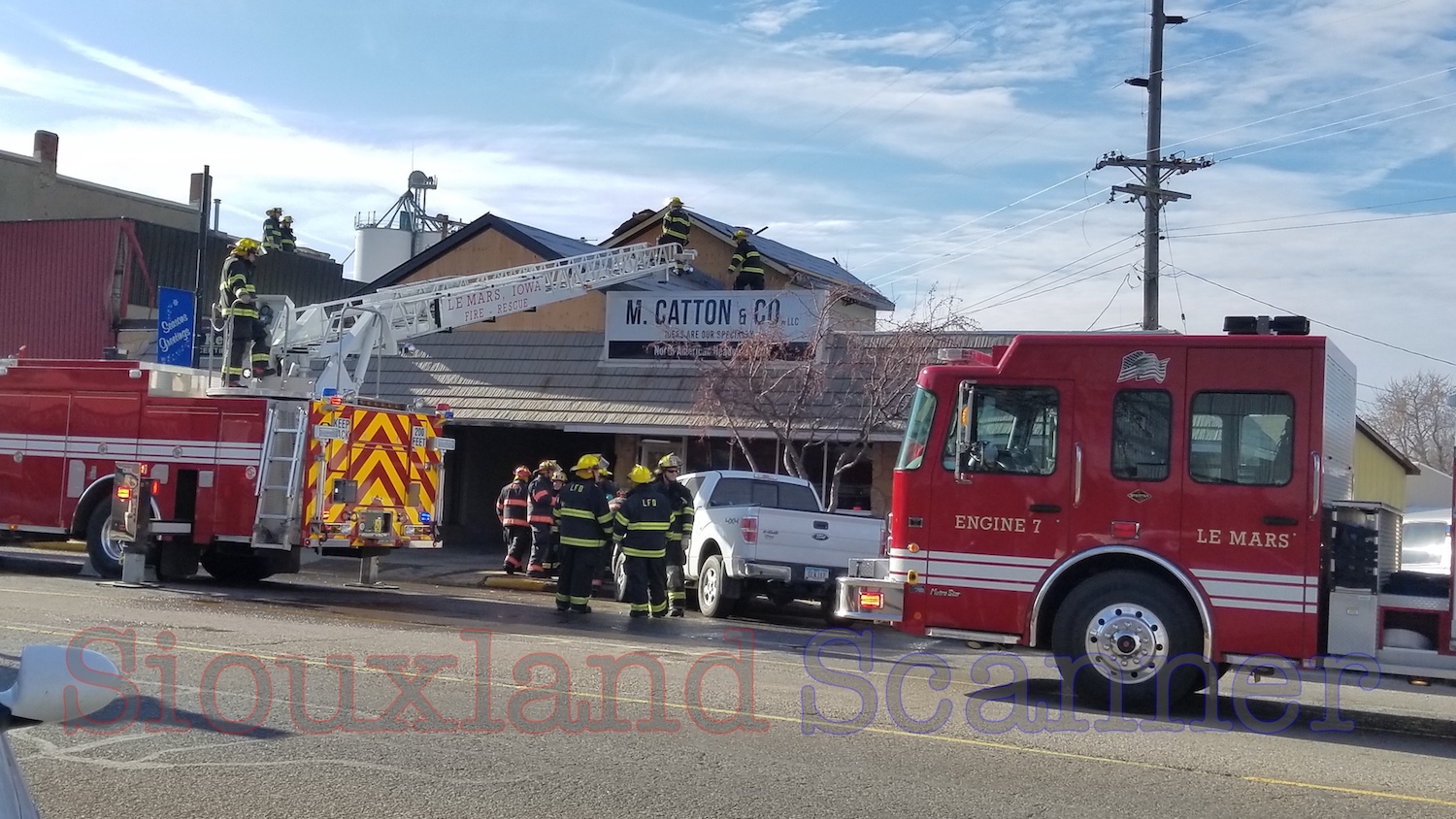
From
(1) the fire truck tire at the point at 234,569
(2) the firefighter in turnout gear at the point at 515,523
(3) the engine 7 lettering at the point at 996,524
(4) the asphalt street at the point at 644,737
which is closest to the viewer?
(4) the asphalt street at the point at 644,737

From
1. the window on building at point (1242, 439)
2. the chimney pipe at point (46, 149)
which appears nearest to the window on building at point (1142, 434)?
the window on building at point (1242, 439)

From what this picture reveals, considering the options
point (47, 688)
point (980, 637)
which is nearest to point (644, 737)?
point (980, 637)

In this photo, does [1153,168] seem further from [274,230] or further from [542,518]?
[274,230]

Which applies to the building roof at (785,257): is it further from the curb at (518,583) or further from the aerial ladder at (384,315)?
the curb at (518,583)

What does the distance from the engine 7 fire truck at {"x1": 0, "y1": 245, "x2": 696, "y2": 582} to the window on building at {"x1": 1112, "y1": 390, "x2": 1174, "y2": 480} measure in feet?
32.3

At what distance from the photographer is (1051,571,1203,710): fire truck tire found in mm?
9188

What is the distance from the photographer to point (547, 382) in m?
24.0

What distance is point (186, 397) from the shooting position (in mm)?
16656

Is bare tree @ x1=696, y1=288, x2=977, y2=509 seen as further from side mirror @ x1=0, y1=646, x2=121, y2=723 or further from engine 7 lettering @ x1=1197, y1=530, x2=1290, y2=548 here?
side mirror @ x1=0, y1=646, x2=121, y2=723

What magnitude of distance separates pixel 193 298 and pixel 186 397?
27.7ft

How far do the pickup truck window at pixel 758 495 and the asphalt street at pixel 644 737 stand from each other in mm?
4156

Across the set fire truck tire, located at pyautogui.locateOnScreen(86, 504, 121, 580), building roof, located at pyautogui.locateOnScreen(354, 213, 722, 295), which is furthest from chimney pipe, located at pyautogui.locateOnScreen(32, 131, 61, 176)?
fire truck tire, located at pyautogui.locateOnScreen(86, 504, 121, 580)

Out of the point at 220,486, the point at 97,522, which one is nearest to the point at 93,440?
the point at 97,522

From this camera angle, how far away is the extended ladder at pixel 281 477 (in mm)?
15953
